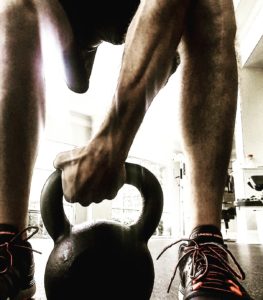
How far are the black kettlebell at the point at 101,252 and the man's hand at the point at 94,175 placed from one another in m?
0.05

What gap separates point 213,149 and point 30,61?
1.64 ft

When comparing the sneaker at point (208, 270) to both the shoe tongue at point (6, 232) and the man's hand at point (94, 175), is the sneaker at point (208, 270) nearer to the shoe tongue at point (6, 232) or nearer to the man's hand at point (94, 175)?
the man's hand at point (94, 175)

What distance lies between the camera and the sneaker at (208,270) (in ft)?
1.98

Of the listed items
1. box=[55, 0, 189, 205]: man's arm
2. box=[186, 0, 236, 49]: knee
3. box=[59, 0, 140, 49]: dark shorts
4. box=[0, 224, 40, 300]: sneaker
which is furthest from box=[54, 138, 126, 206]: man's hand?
box=[59, 0, 140, 49]: dark shorts

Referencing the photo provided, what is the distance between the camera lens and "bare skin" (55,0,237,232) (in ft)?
1.89

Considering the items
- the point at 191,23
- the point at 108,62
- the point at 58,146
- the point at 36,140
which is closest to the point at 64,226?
the point at 36,140

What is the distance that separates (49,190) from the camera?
621mm

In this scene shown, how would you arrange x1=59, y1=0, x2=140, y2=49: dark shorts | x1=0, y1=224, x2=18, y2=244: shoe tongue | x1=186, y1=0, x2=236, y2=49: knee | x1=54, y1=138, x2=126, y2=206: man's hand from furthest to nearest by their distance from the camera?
x1=59, y1=0, x2=140, y2=49: dark shorts, x1=186, y1=0, x2=236, y2=49: knee, x1=0, y1=224, x2=18, y2=244: shoe tongue, x1=54, y1=138, x2=126, y2=206: man's hand

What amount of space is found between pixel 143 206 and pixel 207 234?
0.19m

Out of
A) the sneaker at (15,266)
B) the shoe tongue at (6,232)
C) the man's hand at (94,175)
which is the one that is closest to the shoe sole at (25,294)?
the sneaker at (15,266)

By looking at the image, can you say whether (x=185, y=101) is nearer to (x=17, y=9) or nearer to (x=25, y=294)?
(x=17, y=9)

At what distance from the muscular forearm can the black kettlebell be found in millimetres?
84

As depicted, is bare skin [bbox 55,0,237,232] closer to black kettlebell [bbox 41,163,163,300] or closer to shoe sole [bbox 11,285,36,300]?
black kettlebell [bbox 41,163,163,300]

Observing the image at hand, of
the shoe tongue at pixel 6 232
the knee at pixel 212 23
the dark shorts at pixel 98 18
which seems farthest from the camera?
the dark shorts at pixel 98 18
